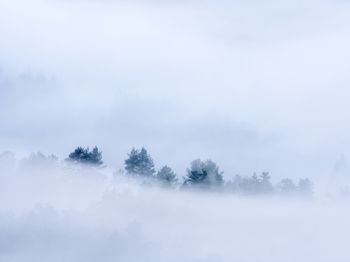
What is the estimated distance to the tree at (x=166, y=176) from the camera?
399ft

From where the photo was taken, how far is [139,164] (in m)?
123

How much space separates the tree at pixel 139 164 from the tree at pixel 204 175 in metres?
4.87

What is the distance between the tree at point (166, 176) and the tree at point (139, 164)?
3.78 feet

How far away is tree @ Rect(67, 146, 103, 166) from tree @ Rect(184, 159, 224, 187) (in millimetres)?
10694

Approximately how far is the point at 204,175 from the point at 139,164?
315 inches

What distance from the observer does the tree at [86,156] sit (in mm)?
117688

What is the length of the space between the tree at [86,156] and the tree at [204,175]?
10.7 metres

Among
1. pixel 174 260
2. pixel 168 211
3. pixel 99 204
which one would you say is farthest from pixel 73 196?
pixel 174 260

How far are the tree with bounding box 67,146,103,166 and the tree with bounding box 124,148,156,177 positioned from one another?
3.95 m

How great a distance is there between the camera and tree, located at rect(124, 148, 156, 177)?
122m

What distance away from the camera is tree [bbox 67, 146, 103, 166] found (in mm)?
117688

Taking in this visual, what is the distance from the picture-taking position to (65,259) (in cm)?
10244

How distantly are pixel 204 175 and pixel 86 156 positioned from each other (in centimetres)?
1432

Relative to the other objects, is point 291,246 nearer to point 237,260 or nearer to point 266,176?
point 237,260
